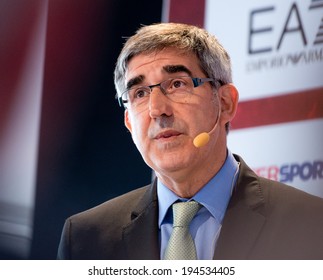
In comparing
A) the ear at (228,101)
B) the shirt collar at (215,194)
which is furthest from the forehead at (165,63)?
the shirt collar at (215,194)

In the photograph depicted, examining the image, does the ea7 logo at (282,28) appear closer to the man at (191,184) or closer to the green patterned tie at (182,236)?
the man at (191,184)

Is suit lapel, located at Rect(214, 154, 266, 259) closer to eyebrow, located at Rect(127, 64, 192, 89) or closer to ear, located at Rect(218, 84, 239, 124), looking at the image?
ear, located at Rect(218, 84, 239, 124)

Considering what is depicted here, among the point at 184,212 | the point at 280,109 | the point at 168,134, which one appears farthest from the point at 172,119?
the point at 280,109

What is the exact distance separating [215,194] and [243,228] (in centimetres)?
13

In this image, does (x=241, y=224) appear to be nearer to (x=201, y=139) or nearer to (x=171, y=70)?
(x=201, y=139)

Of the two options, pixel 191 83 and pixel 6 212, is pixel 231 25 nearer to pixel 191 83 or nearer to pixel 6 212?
pixel 191 83

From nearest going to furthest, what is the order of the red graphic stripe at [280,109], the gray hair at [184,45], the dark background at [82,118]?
1. the gray hair at [184,45]
2. the red graphic stripe at [280,109]
3. the dark background at [82,118]

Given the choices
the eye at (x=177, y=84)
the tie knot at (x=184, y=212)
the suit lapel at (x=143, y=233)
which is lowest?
the suit lapel at (x=143, y=233)

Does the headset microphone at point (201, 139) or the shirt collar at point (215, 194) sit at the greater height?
the headset microphone at point (201, 139)

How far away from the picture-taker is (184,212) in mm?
1633

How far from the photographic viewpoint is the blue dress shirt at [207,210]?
5.32 feet

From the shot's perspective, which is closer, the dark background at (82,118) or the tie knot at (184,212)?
the tie knot at (184,212)

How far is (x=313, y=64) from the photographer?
1852 millimetres

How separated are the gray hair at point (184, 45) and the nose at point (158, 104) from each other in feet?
0.39
